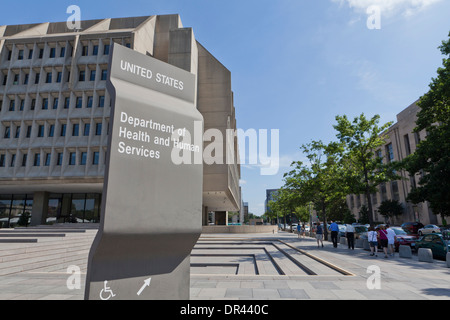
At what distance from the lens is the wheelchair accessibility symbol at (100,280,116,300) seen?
320cm

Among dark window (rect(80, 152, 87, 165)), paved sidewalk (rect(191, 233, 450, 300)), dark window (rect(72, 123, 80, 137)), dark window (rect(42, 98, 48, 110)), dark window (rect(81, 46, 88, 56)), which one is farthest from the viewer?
dark window (rect(81, 46, 88, 56))

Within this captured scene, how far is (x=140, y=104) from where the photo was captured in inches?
146

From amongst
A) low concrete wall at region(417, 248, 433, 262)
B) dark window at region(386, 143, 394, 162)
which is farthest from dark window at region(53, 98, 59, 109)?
dark window at region(386, 143, 394, 162)

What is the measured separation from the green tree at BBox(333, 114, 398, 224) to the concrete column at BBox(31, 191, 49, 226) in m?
34.0

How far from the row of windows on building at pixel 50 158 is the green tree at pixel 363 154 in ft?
83.0

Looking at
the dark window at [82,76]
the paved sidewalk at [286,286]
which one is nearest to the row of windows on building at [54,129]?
the dark window at [82,76]

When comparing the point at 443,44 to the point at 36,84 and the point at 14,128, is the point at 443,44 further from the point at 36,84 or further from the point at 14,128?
the point at 14,128

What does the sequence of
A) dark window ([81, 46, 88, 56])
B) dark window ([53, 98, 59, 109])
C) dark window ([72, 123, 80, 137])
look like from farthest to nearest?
dark window ([81, 46, 88, 56]), dark window ([53, 98, 59, 109]), dark window ([72, 123, 80, 137])

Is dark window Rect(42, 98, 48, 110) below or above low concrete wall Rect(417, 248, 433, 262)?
above

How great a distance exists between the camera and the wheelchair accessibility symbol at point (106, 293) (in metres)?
3.20

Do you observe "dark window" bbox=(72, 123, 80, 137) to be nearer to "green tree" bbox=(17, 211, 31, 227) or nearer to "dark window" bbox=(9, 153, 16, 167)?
"dark window" bbox=(9, 153, 16, 167)

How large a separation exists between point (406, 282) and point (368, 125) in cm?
1825

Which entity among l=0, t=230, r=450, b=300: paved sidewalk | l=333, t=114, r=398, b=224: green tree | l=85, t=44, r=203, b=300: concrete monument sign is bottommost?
l=0, t=230, r=450, b=300: paved sidewalk

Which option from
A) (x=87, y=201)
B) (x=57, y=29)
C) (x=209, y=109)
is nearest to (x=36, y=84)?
(x=57, y=29)
